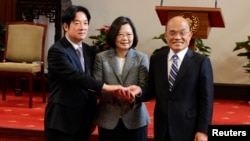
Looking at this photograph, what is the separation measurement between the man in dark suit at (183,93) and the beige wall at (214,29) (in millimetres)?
3742

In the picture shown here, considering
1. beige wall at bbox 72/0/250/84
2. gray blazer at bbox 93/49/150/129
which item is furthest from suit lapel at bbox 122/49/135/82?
beige wall at bbox 72/0/250/84

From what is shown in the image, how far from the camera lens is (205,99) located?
7.72 feet

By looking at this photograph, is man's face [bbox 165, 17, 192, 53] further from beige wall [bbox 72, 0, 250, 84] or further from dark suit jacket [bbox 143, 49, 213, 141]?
beige wall [bbox 72, 0, 250, 84]

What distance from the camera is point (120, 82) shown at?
2596 millimetres

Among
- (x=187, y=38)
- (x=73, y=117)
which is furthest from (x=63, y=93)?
(x=187, y=38)

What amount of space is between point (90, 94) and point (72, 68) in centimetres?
24

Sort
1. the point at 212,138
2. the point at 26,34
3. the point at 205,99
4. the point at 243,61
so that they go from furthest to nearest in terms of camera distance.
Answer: the point at 243,61, the point at 26,34, the point at 205,99, the point at 212,138

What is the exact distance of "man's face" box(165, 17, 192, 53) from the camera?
2.39 meters

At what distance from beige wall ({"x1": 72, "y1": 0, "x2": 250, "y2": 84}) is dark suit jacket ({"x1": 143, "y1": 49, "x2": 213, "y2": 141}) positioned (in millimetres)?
3747

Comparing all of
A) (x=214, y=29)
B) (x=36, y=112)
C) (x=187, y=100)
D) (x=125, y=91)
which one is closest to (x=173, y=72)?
(x=187, y=100)

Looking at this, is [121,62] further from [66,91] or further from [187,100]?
[187,100]

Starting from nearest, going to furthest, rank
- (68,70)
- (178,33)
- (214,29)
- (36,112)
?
(178,33), (68,70), (36,112), (214,29)

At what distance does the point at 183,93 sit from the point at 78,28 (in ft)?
2.39

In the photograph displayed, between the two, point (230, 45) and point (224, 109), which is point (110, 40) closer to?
point (224, 109)
